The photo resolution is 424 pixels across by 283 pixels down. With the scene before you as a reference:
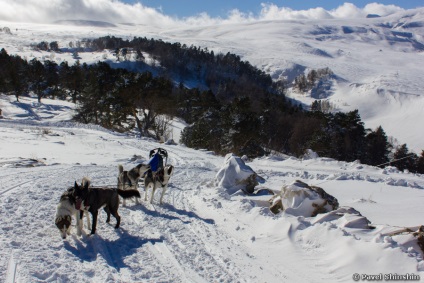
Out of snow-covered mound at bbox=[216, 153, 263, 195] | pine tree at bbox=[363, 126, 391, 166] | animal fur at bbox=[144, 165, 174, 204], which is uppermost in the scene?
animal fur at bbox=[144, 165, 174, 204]

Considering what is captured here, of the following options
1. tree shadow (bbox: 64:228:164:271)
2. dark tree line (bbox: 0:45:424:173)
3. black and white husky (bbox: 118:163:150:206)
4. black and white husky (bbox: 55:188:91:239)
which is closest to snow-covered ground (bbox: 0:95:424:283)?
tree shadow (bbox: 64:228:164:271)

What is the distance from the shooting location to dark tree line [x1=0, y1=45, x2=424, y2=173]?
129 feet

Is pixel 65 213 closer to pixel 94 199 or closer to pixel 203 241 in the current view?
pixel 94 199

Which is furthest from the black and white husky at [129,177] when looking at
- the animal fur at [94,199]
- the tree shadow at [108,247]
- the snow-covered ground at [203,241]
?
the tree shadow at [108,247]

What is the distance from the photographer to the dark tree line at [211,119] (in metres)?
39.2

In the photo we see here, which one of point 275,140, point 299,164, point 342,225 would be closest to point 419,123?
point 275,140

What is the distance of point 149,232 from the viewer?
7.33 meters

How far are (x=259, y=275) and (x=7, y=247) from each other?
13.7ft

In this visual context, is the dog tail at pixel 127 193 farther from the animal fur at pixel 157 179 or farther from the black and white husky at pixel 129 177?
the black and white husky at pixel 129 177

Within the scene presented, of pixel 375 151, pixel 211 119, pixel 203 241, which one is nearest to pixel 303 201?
pixel 203 241

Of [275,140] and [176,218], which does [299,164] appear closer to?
[176,218]

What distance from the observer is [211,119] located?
145ft

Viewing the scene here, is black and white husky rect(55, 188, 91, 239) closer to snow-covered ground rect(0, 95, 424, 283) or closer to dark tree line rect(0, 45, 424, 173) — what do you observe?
snow-covered ground rect(0, 95, 424, 283)

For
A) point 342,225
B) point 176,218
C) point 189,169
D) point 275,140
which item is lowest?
point 275,140
